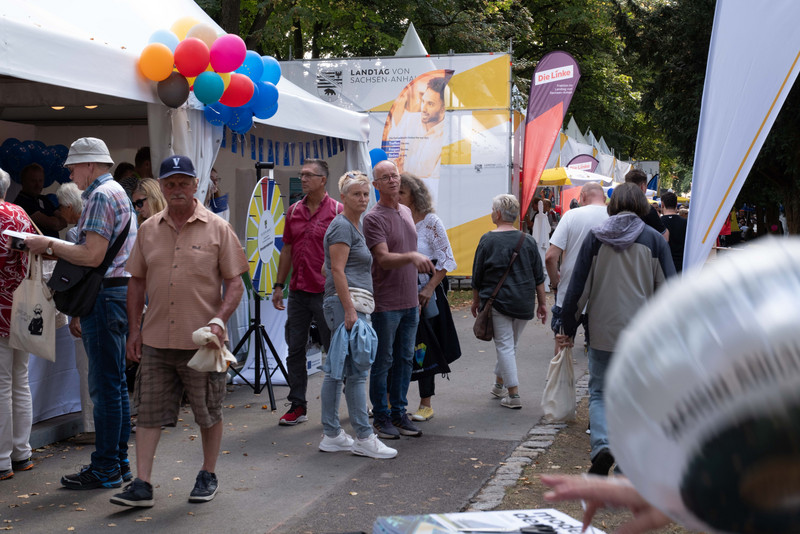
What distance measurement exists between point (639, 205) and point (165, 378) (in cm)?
304

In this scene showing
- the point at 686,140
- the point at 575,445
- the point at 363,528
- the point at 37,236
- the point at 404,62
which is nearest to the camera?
A: the point at 363,528

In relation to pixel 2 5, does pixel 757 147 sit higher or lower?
lower

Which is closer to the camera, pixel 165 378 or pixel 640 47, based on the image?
pixel 165 378

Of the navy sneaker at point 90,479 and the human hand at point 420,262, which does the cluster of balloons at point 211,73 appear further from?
the navy sneaker at point 90,479

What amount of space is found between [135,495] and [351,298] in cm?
184

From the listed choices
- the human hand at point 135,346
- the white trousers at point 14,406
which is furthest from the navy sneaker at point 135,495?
the white trousers at point 14,406

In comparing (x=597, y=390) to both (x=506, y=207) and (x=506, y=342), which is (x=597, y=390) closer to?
(x=506, y=342)

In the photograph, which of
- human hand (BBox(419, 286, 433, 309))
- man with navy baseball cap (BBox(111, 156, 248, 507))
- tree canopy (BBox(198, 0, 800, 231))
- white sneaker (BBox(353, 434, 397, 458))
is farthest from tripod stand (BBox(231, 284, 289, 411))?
tree canopy (BBox(198, 0, 800, 231))

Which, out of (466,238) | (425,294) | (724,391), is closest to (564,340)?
(425,294)

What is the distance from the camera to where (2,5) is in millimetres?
5449

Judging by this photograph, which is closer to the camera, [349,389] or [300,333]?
[349,389]

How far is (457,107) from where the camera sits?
1656 cm

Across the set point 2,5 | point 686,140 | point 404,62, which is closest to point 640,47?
point 686,140

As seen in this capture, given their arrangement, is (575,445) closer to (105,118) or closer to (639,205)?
(639,205)
